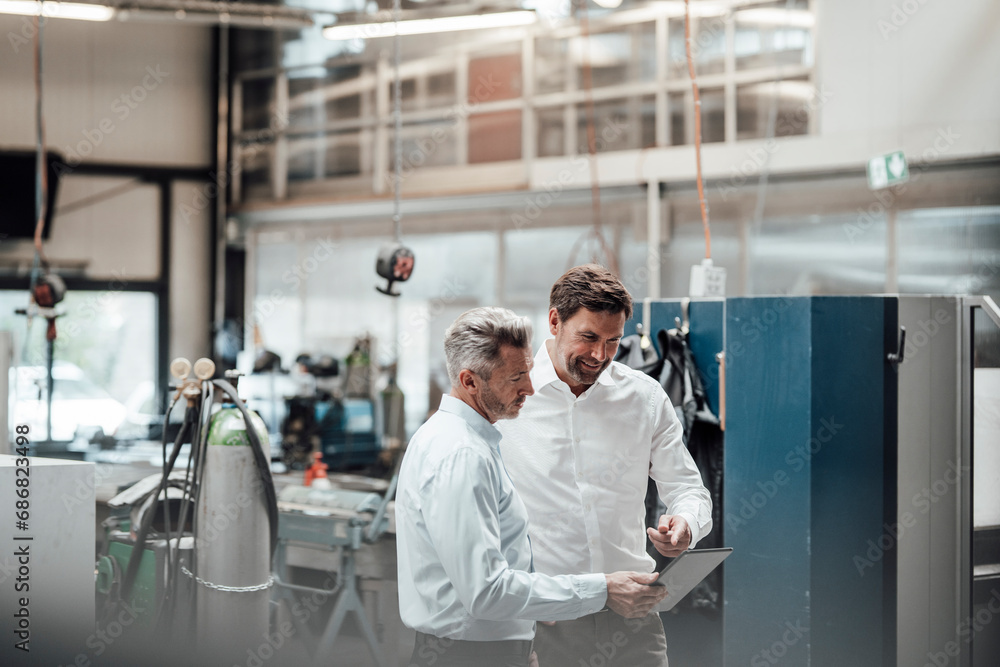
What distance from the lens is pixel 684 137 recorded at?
651 cm

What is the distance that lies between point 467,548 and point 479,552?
21mm

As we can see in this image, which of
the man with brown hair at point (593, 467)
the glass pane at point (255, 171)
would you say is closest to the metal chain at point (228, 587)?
the man with brown hair at point (593, 467)

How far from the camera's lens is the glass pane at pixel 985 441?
2.68 metres

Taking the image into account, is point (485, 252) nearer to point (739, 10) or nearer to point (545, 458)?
point (739, 10)

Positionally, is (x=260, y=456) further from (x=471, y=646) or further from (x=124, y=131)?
(x=124, y=131)

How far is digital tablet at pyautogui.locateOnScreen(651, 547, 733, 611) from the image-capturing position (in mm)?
1620

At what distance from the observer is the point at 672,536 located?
5.92 feet

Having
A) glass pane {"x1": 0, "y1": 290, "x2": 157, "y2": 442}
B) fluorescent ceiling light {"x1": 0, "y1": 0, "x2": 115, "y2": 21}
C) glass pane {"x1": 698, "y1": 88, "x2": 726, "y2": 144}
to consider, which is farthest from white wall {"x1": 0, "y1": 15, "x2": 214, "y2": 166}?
glass pane {"x1": 698, "y1": 88, "x2": 726, "y2": 144}

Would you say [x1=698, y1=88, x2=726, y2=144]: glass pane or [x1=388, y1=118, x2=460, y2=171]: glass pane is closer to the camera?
[x1=698, y1=88, x2=726, y2=144]: glass pane

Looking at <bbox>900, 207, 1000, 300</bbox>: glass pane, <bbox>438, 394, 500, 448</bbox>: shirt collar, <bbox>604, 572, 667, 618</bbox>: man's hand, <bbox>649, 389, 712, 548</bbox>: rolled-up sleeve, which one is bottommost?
<bbox>604, 572, 667, 618</bbox>: man's hand

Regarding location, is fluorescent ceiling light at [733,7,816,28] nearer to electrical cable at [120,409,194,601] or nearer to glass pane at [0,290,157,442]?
electrical cable at [120,409,194,601]

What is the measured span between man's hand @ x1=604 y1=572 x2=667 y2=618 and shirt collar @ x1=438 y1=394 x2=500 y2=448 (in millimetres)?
326

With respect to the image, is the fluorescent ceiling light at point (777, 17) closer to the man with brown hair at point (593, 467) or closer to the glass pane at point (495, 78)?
the glass pane at point (495, 78)

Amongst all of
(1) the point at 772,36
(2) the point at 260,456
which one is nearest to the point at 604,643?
(2) the point at 260,456
